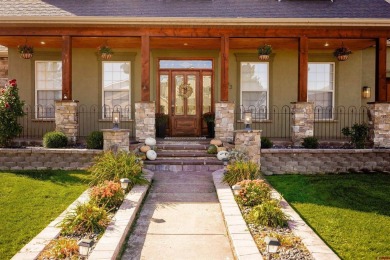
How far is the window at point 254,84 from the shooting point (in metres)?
12.2

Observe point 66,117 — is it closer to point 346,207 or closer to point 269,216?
point 269,216

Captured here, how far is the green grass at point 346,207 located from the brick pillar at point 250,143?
1.99 ft

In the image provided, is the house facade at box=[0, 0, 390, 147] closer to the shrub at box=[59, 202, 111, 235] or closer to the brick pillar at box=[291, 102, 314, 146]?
the brick pillar at box=[291, 102, 314, 146]

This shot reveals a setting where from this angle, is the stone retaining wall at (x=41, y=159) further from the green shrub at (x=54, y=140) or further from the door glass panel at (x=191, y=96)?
the door glass panel at (x=191, y=96)

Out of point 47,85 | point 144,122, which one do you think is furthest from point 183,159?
point 47,85

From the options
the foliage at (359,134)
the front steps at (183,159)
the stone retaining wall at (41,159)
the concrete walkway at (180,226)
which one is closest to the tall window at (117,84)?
the front steps at (183,159)

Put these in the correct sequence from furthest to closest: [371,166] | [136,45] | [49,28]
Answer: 1. [136,45]
2. [49,28]
3. [371,166]

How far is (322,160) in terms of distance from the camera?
8.88 meters

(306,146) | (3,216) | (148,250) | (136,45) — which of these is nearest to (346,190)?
(306,146)

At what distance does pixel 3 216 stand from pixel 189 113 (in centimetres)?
760

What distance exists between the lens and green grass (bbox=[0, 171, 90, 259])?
464 centimetres

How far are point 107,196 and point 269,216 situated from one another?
2.44m

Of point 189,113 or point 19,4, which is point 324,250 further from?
point 19,4

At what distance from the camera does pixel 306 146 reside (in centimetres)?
933
